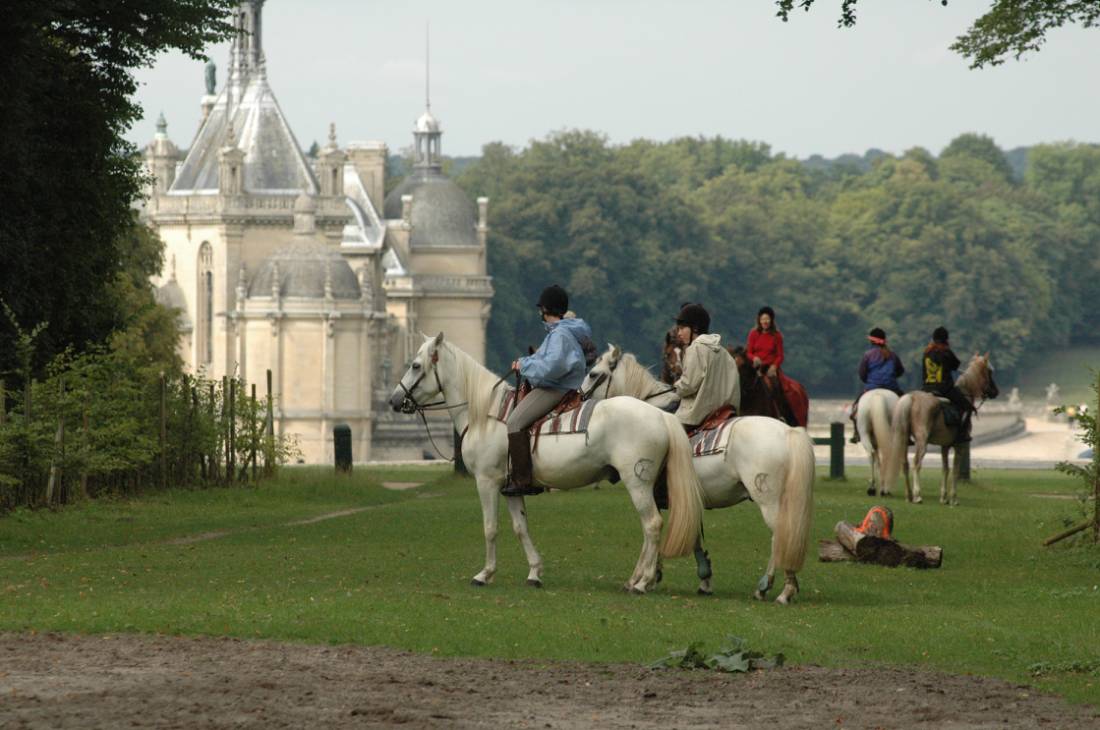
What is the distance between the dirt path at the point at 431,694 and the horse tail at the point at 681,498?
122 inches

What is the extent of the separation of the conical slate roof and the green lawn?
225 feet

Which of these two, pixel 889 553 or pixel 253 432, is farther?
pixel 253 432

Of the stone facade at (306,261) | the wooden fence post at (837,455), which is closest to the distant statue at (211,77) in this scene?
the stone facade at (306,261)

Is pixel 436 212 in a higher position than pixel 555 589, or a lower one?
higher

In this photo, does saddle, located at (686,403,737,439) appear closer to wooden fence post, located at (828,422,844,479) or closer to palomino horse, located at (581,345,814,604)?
palomino horse, located at (581,345,814,604)

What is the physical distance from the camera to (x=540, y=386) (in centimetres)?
1884

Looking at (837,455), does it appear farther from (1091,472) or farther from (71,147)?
(1091,472)

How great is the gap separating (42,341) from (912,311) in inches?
4770

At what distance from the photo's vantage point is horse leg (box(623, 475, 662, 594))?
18438 millimetres

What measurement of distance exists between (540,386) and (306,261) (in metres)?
70.3

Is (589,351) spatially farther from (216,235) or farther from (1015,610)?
(216,235)

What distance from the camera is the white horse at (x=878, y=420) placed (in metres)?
31.6

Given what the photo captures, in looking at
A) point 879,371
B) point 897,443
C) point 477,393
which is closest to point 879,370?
point 879,371

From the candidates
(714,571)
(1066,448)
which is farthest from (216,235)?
(714,571)
